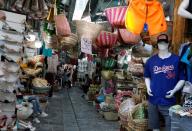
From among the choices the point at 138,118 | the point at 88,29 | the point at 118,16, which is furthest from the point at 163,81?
the point at 88,29

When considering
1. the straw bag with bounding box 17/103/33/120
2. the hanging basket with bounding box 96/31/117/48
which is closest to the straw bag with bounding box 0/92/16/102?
the straw bag with bounding box 17/103/33/120

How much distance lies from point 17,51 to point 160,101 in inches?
158

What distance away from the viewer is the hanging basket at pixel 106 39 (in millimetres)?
13091

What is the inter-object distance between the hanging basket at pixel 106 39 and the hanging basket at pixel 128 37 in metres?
1.78

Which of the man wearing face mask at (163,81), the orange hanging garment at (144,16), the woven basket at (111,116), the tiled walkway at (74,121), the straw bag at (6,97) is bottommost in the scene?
the tiled walkway at (74,121)

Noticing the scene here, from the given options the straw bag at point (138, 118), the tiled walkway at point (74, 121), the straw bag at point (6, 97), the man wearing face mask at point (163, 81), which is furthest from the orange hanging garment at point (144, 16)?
the tiled walkway at point (74, 121)

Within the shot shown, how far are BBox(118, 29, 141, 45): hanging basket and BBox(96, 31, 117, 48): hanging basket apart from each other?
1.78 metres

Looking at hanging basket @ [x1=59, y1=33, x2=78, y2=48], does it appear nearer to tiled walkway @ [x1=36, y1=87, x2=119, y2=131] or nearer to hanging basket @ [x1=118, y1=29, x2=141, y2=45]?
hanging basket @ [x1=118, y1=29, x2=141, y2=45]

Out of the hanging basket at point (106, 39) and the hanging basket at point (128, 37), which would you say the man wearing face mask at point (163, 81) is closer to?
the hanging basket at point (128, 37)

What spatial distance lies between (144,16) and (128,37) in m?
3.74

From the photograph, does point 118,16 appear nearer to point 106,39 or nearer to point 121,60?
point 106,39

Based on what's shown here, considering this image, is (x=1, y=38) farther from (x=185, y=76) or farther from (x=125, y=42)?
(x=125, y=42)

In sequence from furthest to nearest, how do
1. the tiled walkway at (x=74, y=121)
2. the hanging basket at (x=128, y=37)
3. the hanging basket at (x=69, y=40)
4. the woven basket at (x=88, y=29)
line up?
the hanging basket at (x=69, y=40)
the woven basket at (x=88, y=29)
the tiled walkway at (x=74, y=121)
the hanging basket at (x=128, y=37)

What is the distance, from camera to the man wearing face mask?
6215 mm
